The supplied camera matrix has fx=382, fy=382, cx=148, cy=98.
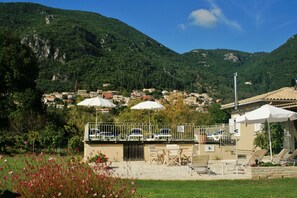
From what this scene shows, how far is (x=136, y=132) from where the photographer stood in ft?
68.4

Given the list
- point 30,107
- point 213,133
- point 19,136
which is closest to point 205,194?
point 213,133

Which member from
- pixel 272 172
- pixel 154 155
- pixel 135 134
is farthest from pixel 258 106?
pixel 272 172

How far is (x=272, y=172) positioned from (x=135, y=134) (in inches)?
387

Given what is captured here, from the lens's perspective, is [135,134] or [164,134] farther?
[164,134]

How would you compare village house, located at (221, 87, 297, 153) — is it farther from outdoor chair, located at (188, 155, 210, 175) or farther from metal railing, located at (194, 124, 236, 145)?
outdoor chair, located at (188, 155, 210, 175)

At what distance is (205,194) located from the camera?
331 inches

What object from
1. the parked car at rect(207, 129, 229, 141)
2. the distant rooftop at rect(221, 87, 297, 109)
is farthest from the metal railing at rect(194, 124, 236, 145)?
the distant rooftop at rect(221, 87, 297, 109)

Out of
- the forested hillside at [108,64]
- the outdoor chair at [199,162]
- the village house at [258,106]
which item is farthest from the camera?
the forested hillside at [108,64]

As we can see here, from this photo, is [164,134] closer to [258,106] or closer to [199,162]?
[258,106]

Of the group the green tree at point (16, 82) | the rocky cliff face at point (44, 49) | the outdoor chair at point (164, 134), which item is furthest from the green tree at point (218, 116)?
the rocky cliff face at point (44, 49)

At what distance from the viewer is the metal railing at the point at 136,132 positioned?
19.7 metres

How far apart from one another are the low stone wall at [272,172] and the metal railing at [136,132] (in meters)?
9.03

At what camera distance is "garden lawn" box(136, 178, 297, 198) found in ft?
27.5

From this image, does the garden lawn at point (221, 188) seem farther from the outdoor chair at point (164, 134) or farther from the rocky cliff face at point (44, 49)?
the rocky cliff face at point (44, 49)
